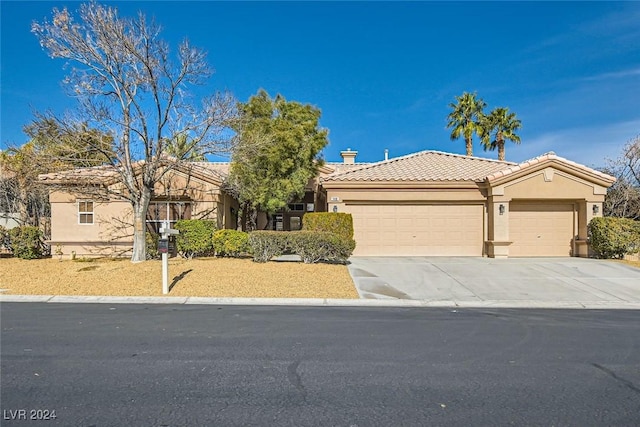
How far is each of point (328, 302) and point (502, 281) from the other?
5.40 m

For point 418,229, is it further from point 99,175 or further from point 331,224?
point 99,175

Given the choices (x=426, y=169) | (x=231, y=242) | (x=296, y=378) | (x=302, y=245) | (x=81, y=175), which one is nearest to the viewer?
(x=296, y=378)

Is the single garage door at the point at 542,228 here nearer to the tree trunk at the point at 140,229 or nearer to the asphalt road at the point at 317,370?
the asphalt road at the point at 317,370

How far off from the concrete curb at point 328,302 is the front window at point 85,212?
320 inches

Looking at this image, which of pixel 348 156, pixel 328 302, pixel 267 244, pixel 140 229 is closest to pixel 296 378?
pixel 328 302

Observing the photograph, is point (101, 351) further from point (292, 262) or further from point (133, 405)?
point (292, 262)

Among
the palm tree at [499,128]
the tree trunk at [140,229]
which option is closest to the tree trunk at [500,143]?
the palm tree at [499,128]

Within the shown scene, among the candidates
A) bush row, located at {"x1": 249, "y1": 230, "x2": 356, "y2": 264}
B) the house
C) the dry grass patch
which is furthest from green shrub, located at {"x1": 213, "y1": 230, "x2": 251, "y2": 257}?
the house

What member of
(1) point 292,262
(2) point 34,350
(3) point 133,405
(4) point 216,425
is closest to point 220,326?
(2) point 34,350

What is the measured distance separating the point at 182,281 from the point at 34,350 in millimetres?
5590

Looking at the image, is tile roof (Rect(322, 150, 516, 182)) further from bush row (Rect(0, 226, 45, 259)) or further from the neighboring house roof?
bush row (Rect(0, 226, 45, 259))

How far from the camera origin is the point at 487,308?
9250mm

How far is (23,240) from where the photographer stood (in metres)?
16.2

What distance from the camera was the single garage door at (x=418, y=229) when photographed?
57.9 feet
